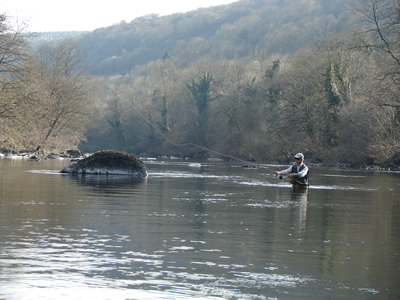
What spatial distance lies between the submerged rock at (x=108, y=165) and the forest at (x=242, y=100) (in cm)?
316

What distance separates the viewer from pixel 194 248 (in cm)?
1004

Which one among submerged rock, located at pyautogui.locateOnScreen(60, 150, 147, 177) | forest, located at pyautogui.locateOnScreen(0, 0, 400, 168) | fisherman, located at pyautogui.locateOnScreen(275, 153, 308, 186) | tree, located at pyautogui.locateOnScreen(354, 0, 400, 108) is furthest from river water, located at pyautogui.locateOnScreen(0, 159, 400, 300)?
tree, located at pyautogui.locateOnScreen(354, 0, 400, 108)

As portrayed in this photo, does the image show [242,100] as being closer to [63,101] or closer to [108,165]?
[63,101]

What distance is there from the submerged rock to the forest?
3.16 meters

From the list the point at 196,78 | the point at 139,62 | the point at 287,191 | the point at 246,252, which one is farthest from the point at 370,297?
the point at 139,62

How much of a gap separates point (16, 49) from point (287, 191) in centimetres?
2618

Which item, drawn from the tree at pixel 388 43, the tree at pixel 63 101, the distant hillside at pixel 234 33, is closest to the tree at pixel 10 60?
the tree at pixel 63 101

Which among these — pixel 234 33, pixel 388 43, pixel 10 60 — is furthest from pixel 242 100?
pixel 234 33

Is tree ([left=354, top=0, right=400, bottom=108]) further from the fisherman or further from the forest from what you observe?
the fisherman

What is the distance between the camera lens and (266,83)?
72625 mm

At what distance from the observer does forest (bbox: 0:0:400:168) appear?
141ft

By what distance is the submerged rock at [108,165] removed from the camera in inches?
1215

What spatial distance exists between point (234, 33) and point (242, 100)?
74141mm

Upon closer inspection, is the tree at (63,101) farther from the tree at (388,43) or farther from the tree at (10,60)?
the tree at (388,43)
